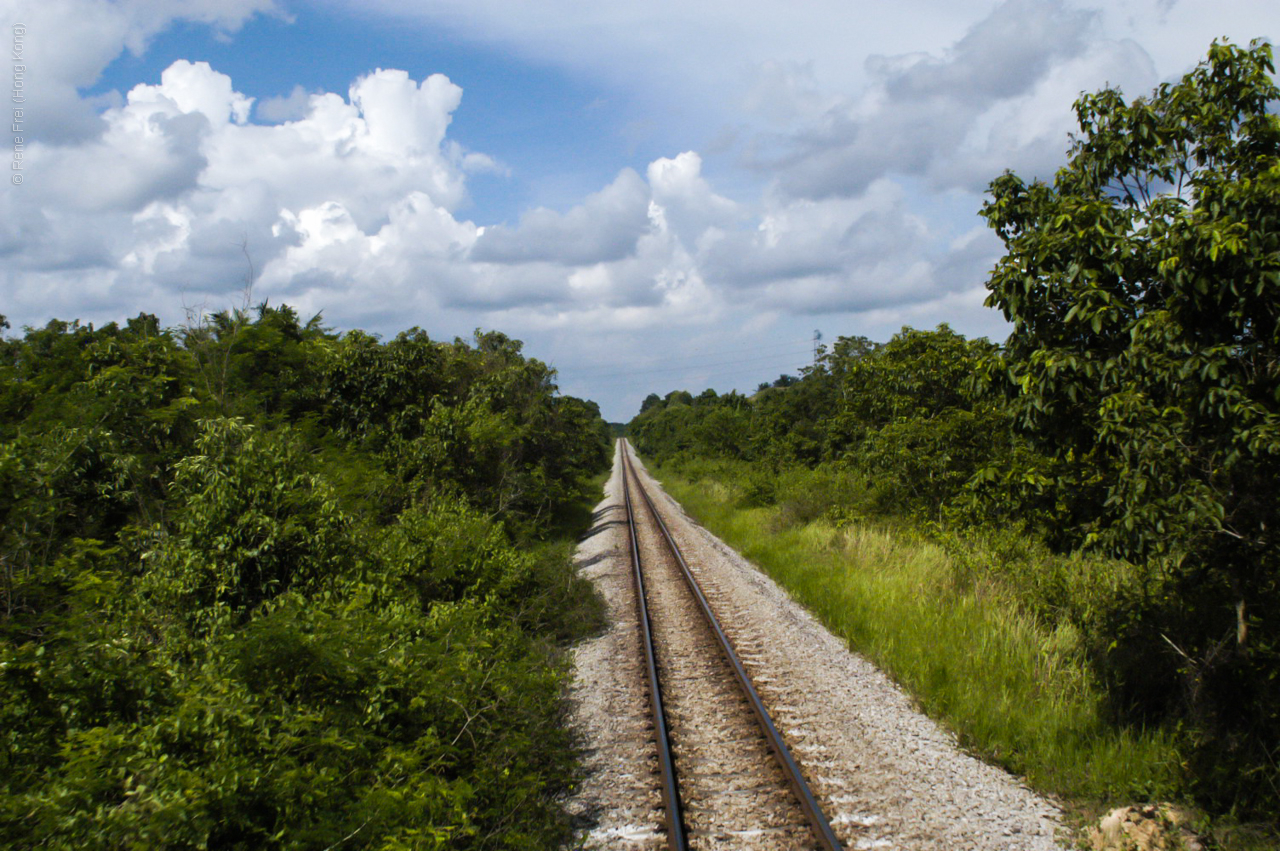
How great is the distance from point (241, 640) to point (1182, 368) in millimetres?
6548

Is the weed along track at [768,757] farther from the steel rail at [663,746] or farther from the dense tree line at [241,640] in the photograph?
the dense tree line at [241,640]

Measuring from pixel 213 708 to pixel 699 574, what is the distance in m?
12.2

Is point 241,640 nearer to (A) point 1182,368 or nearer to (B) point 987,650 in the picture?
(A) point 1182,368

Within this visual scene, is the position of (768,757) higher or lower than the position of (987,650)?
lower

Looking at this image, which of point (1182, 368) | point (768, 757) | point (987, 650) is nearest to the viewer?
point (1182, 368)


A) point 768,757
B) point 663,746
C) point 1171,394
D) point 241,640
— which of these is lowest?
point 768,757

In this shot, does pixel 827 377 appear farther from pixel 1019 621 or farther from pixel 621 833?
pixel 621 833

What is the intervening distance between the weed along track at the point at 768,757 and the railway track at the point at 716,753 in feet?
0.06

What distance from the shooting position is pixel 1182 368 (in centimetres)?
456

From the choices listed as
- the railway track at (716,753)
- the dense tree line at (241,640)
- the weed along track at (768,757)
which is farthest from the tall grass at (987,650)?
the dense tree line at (241,640)

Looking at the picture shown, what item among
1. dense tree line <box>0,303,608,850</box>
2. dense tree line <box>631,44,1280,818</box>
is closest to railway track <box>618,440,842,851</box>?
dense tree line <box>0,303,608,850</box>

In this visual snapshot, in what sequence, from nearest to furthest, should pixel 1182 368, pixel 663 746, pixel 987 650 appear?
pixel 1182 368 < pixel 663 746 < pixel 987 650

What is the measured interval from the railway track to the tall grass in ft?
6.01

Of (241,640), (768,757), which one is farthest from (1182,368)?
(241,640)
